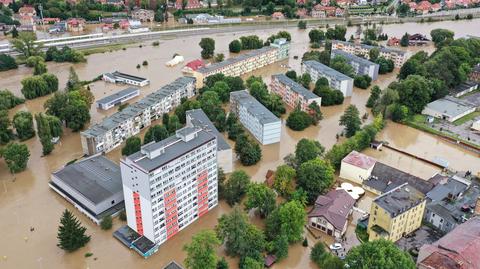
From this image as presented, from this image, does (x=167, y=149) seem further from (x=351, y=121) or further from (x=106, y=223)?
(x=351, y=121)

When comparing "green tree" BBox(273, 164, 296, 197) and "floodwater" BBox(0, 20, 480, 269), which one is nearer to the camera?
"floodwater" BBox(0, 20, 480, 269)

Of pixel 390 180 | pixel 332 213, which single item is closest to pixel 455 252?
pixel 332 213

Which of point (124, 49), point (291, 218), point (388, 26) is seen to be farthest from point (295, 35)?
point (291, 218)

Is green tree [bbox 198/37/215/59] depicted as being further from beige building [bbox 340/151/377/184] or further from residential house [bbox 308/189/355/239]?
residential house [bbox 308/189/355/239]

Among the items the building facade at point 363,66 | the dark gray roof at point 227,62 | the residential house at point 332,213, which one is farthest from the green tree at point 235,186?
the building facade at point 363,66

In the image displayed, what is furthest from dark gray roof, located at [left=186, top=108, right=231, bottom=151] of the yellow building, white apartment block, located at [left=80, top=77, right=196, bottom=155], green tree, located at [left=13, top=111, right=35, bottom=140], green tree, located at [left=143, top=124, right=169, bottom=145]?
green tree, located at [left=13, top=111, right=35, bottom=140]
